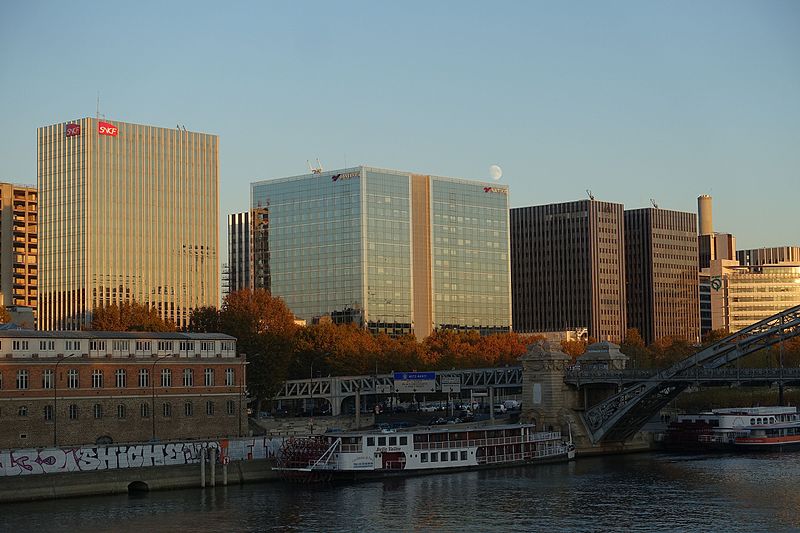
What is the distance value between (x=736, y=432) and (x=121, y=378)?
225ft

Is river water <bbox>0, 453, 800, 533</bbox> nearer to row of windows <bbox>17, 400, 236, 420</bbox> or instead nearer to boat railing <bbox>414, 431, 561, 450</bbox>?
boat railing <bbox>414, 431, 561, 450</bbox>

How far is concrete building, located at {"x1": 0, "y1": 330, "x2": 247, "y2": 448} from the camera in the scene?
4786 inches

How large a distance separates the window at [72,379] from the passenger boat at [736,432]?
68586 mm

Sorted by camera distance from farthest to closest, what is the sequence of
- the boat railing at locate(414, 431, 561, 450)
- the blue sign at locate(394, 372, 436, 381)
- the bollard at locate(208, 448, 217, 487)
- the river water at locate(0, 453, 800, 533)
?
the blue sign at locate(394, 372, 436, 381) < the boat railing at locate(414, 431, 561, 450) < the bollard at locate(208, 448, 217, 487) < the river water at locate(0, 453, 800, 533)

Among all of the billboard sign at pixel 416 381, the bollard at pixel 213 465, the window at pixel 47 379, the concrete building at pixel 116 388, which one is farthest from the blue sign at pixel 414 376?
the window at pixel 47 379

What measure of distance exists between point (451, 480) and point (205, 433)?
85.9ft

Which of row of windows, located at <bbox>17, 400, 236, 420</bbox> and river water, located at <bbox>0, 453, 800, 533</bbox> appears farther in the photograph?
row of windows, located at <bbox>17, 400, 236, 420</bbox>

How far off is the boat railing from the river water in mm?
3393

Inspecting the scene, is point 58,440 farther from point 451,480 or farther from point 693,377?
point 693,377

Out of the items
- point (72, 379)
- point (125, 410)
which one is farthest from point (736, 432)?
point (72, 379)

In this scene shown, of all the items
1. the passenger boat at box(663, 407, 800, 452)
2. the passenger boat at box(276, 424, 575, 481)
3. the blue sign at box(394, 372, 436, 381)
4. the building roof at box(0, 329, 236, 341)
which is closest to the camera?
the passenger boat at box(276, 424, 575, 481)

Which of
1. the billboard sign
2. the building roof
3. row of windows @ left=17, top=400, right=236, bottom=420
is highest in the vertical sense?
the building roof

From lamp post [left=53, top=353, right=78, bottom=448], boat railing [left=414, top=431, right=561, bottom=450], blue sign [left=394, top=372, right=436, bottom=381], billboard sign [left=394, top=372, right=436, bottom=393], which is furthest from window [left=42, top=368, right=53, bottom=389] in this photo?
blue sign [left=394, top=372, right=436, bottom=381]

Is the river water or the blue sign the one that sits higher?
the blue sign
